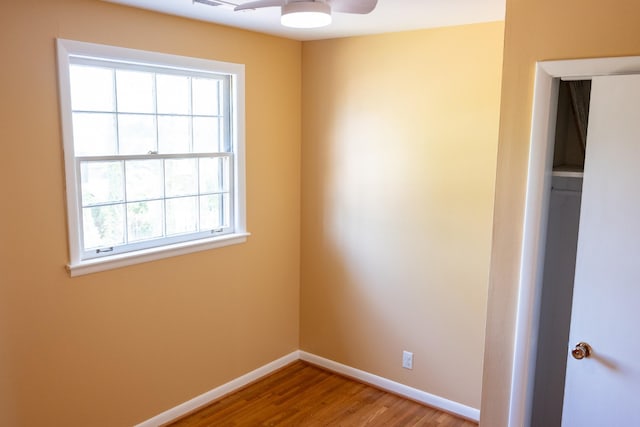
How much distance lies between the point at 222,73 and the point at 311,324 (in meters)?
2.01

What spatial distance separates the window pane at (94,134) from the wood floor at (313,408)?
1.73 meters

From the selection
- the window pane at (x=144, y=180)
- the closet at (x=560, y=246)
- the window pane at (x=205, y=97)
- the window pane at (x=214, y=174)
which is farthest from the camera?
the window pane at (x=214, y=174)

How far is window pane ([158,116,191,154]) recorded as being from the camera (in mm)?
3107

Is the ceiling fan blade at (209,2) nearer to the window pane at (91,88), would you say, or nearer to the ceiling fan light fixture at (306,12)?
the window pane at (91,88)

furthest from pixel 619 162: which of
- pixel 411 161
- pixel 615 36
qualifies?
pixel 411 161

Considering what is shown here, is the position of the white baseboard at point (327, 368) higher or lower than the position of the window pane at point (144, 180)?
lower

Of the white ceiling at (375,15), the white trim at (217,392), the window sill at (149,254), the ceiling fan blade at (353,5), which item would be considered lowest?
the white trim at (217,392)

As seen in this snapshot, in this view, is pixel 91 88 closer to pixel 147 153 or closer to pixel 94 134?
pixel 94 134

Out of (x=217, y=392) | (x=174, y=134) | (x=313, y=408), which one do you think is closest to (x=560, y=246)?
(x=313, y=408)

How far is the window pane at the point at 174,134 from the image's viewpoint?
311 cm

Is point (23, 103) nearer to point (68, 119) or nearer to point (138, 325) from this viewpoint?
point (68, 119)

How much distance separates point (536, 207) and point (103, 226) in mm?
2209

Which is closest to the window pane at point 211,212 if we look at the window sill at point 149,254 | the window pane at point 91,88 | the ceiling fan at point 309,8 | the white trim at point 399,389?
the window sill at point 149,254

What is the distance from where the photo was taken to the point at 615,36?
6.19 ft
